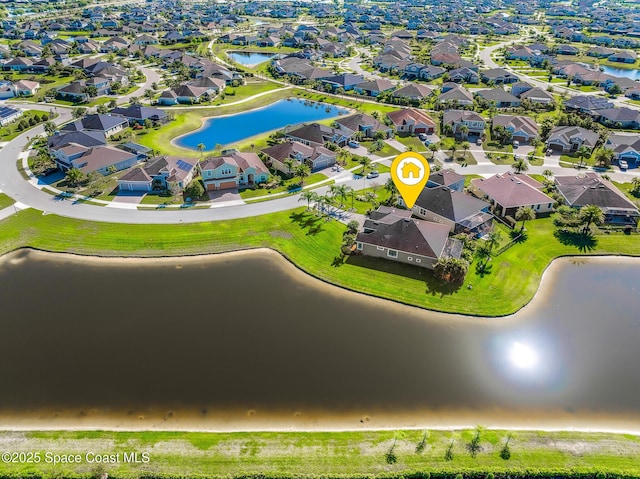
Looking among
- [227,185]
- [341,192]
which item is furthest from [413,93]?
[227,185]

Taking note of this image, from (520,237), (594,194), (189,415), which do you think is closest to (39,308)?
(189,415)

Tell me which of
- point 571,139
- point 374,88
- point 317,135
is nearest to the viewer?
point 317,135

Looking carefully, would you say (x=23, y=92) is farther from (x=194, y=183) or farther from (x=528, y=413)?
(x=528, y=413)

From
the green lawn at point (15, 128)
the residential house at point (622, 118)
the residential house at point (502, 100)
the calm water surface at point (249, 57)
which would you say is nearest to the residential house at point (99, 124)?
the green lawn at point (15, 128)

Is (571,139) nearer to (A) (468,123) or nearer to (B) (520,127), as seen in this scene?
(B) (520,127)

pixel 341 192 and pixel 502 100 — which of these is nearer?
pixel 341 192

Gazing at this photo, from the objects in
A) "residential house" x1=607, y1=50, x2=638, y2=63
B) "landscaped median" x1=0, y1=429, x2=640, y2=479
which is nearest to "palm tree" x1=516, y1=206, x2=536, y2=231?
"landscaped median" x1=0, y1=429, x2=640, y2=479

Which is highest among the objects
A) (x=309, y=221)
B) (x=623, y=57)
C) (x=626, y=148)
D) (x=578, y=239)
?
(x=623, y=57)

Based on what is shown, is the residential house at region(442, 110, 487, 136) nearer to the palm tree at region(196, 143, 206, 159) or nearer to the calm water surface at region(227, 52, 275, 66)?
the palm tree at region(196, 143, 206, 159)
